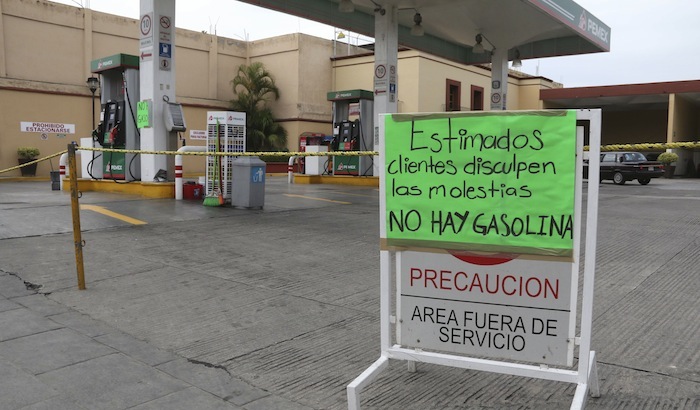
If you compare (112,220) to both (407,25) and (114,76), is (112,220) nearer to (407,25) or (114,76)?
(114,76)

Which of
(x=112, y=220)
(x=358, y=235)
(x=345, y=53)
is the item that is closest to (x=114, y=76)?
(x=112, y=220)

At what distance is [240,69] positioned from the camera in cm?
3188

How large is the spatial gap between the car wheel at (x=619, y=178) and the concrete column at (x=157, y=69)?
19409 mm

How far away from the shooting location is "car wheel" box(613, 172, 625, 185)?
80.4 ft

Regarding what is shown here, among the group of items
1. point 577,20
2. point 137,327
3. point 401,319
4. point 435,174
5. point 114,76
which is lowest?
point 137,327

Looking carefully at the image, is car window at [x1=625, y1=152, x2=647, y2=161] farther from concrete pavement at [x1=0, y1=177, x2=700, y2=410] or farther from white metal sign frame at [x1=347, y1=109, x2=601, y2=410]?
white metal sign frame at [x1=347, y1=109, x2=601, y2=410]

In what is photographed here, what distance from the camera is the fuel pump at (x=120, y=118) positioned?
47.0 feet

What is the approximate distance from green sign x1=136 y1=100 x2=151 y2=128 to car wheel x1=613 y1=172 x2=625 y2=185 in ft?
65.6

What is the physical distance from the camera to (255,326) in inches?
177

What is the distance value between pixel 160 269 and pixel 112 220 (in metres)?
3.94

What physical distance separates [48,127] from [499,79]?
19343mm

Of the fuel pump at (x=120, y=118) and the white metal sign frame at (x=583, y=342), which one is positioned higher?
the fuel pump at (x=120, y=118)

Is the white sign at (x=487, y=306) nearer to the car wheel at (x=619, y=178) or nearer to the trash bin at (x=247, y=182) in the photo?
the trash bin at (x=247, y=182)

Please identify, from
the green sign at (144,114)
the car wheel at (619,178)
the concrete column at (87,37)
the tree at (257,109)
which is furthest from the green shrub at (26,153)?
the car wheel at (619,178)
